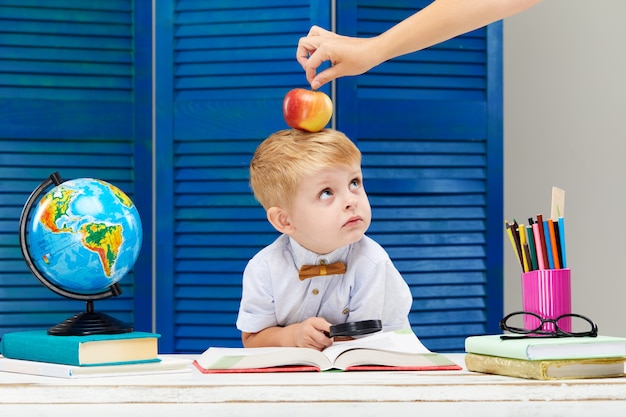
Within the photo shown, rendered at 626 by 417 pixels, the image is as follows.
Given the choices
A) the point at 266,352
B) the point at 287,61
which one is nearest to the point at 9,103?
the point at 287,61

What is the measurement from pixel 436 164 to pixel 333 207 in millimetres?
1406

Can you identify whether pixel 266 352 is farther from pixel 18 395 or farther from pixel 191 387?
pixel 18 395

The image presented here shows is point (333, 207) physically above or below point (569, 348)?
above

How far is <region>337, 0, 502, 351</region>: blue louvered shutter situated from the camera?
2857 mm

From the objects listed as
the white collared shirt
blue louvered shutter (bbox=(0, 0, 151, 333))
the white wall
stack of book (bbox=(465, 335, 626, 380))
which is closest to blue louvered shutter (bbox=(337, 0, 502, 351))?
the white wall

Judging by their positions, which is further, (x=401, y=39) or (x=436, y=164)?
(x=436, y=164)

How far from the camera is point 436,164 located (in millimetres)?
→ 2902

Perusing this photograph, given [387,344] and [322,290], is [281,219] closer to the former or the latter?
[322,290]

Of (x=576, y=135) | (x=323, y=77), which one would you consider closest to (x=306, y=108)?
(x=323, y=77)

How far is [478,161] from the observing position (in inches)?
116

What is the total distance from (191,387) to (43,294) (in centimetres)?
193

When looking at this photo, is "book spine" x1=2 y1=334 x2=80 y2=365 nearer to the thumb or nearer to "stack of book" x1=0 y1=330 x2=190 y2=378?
"stack of book" x1=0 y1=330 x2=190 y2=378

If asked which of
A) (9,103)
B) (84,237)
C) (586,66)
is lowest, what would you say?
(84,237)

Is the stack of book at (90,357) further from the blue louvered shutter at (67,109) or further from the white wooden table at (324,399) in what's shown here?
the blue louvered shutter at (67,109)
